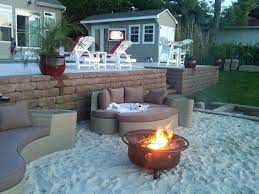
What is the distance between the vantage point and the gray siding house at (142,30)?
689 inches

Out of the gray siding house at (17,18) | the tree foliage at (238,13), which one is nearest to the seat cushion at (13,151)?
the gray siding house at (17,18)

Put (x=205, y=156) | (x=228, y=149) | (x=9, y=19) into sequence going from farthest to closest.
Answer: (x=9, y=19)
(x=228, y=149)
(x=205, y=156)

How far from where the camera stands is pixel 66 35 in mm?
6027

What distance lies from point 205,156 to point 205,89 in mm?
7488

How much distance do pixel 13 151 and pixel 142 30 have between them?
610 inches

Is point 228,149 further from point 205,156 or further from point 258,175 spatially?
point 258,175

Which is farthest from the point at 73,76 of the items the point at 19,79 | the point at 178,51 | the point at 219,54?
the point at 219,54

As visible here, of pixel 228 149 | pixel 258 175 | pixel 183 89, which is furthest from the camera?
pixel 183 89

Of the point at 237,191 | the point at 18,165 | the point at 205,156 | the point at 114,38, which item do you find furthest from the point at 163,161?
the point at 114,38

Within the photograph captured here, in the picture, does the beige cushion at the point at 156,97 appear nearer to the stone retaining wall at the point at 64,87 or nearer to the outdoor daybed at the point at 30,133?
the stone retaining wall at the point at 64,87

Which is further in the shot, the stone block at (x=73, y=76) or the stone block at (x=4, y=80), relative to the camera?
the stone block at (x=73, y=76)

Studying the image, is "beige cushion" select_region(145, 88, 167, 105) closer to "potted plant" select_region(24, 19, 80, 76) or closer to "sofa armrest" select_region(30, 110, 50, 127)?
"potted plant" select_region(24, 19, 80, 76)

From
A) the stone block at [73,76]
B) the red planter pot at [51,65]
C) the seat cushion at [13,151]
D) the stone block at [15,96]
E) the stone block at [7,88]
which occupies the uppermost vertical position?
the red planter pot at [51,65]

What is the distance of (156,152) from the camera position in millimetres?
3660
